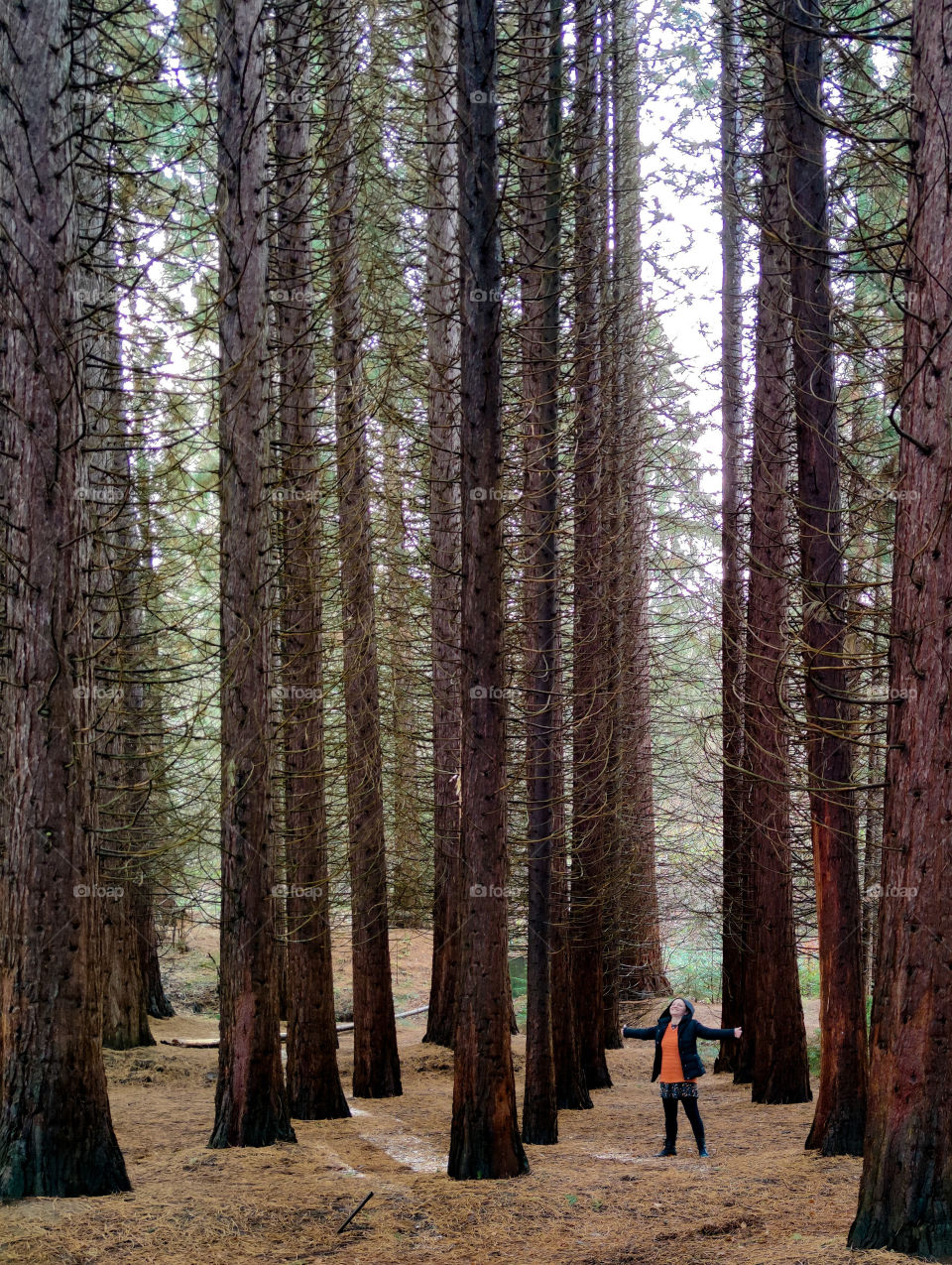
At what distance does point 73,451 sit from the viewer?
25.9 feet

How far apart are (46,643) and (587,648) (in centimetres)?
808

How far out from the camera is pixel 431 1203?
8.09 metres

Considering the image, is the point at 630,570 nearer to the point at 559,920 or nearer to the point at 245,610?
the point at 559,920

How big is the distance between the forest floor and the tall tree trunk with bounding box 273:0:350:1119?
0.70m

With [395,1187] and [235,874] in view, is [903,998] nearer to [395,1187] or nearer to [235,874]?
[395,1187]

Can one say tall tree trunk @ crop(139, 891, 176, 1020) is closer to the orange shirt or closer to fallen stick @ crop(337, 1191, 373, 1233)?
the orange shirt

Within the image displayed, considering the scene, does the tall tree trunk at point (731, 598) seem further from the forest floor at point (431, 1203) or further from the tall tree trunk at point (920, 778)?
the tall tree trunk at point (920, 778)

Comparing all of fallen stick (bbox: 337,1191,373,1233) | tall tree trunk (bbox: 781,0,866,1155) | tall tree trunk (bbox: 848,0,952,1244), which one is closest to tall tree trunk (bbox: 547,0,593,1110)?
tall tree trunk (bbox: 781,0,866,1155)

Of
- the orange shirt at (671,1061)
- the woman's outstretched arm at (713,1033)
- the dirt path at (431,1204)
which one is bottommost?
the dirt path at (431,1204)

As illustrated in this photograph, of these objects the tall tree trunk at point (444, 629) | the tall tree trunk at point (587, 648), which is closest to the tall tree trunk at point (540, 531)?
the tall tree trunk at point (587, 648)

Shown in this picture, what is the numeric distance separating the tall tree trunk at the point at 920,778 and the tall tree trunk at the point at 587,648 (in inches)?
260

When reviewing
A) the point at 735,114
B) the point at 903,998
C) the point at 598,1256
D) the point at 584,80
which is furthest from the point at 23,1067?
the point at 735,114

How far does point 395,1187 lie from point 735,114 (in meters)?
15.7

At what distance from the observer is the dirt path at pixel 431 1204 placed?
6.73 metres
